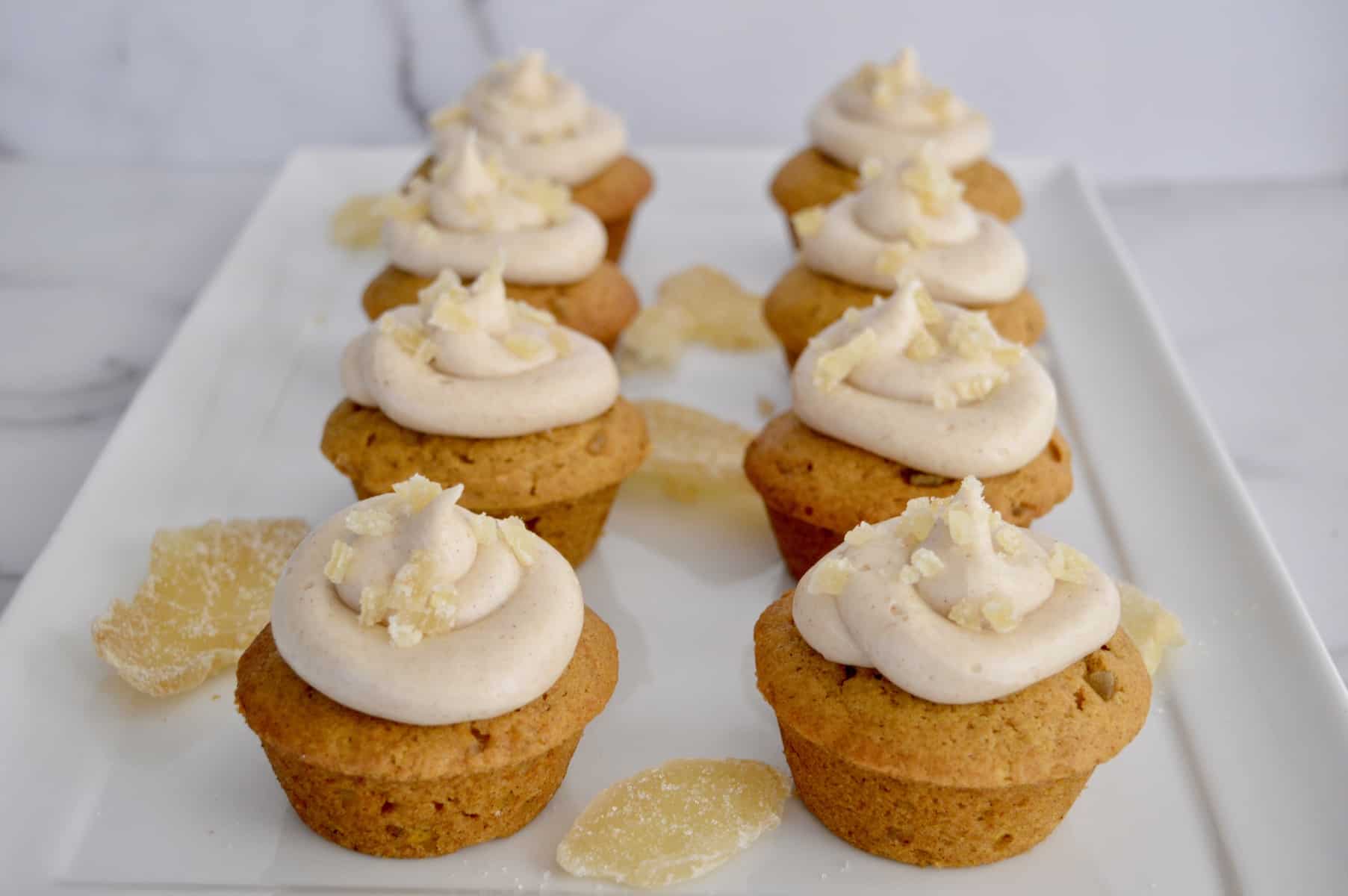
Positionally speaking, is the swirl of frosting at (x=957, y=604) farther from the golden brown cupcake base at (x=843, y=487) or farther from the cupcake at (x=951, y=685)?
the golden brown cupcake base at (x=843, y=487)

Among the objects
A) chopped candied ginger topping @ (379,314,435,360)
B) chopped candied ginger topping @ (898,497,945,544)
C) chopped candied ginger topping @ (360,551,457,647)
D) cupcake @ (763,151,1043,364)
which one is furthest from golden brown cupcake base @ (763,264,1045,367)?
chopped candied ginger topping @ (360,551,457,647)

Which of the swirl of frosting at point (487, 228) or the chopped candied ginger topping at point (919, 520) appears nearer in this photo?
the chopped candied ginger topping at point (919, 520)

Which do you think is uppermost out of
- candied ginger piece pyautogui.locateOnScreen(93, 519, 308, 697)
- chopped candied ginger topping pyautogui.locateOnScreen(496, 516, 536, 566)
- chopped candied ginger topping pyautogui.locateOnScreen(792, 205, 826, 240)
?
chopped candied ginger topping pyautogui.locateOnScreen(496, 516, 536, 566)

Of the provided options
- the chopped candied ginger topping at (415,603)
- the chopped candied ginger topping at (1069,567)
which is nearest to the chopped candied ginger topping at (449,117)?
the chopped candied ginger topping at (415,603)

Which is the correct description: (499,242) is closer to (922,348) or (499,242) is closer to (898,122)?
(922,348)

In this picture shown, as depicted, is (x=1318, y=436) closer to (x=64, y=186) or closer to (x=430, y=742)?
(x=430, y=742)

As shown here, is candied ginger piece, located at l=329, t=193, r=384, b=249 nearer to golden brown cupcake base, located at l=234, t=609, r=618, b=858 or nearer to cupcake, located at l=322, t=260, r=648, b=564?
cupcake, located at l=322, t=260, r=648, b=564

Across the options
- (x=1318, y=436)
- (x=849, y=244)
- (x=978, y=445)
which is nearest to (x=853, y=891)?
(x=978, y=445)
